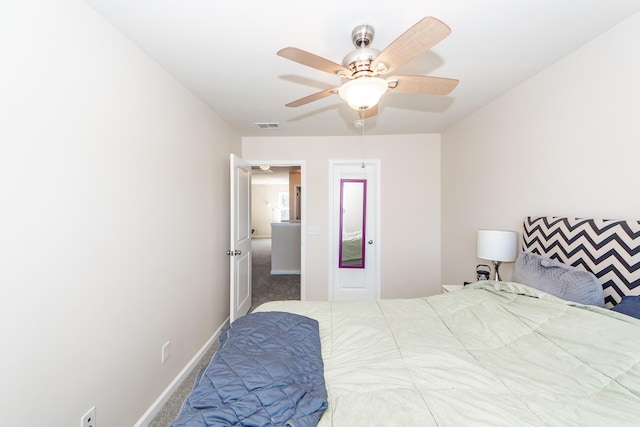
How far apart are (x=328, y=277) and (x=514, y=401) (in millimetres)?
2847

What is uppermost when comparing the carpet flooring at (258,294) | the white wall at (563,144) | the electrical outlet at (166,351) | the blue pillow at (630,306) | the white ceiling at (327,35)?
the white ceiling at (327,35)

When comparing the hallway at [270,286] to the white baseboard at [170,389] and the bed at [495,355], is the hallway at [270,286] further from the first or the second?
the bed at [495,355]

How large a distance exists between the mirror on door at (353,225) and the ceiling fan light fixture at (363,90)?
7.67 feet

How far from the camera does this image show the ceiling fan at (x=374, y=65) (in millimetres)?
1098

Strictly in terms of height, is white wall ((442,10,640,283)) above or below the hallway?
above

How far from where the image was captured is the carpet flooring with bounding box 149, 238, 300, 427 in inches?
71.5

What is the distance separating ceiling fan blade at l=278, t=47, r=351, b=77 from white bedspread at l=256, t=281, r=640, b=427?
143 cm

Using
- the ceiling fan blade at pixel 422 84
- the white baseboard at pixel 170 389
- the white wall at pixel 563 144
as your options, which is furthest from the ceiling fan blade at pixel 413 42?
the white baseboard at pixel 170 389

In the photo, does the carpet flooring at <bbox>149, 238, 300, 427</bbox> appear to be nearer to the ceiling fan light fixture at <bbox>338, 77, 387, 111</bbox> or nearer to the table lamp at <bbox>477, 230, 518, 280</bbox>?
the ceiling fan light fixture at <bbox>338, 77, 387, 111</bbox>

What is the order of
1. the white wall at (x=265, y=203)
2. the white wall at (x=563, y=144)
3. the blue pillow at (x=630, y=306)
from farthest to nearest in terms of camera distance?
the white wall at (x=265, y=203) → the white wall at (x=563, y=144) → the blue pillow at (x=630, y=306)

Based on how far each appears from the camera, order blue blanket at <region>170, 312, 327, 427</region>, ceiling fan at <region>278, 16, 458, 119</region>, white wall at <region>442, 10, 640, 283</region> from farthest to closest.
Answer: white wall at <region>442, 10, 640, 283</region>, ceiling fan at <region>278, 16, 458, 119</region>, blue blanket at <region>170, 312, 327, 427</region>

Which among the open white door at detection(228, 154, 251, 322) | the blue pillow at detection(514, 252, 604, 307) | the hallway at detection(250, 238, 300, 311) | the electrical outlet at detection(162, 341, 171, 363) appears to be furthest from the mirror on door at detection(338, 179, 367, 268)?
the electrical outlet at detection(162, 341, 171, 363)

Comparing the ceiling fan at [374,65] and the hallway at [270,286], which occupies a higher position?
the ceiling fan at [374,65]

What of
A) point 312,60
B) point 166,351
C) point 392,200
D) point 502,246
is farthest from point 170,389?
point 392,200
